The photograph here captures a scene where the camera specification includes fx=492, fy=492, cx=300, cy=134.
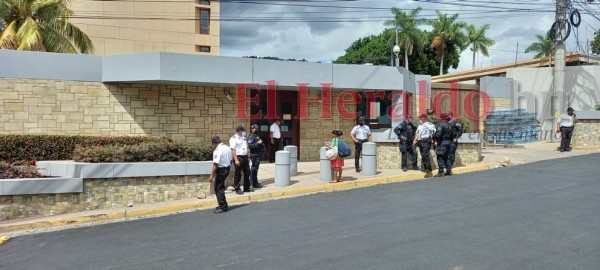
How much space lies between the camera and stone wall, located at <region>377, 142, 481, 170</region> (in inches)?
599

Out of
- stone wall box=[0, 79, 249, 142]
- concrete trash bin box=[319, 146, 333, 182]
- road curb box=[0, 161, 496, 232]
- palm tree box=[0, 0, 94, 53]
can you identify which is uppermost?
palm tree box=[0, 0, 94, 53]

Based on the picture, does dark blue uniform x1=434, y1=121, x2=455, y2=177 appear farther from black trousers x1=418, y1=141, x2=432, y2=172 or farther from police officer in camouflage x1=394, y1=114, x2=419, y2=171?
police officer in camouflage x1=394, y1=114, x2=419, y2=171

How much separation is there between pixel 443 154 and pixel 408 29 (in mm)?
43451

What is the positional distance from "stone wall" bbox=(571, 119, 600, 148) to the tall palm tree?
34.8 meters

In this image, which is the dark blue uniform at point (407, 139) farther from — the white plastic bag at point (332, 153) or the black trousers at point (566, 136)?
the black trousers at point (566, 136)

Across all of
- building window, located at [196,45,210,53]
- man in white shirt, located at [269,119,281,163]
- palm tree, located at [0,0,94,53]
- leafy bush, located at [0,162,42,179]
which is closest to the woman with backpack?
man in white shirt, located at [269,119,281,163]

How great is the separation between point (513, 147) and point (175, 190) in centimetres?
1598

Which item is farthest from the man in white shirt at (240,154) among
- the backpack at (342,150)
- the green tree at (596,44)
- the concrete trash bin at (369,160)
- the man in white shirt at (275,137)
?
the green tree at (596,44)

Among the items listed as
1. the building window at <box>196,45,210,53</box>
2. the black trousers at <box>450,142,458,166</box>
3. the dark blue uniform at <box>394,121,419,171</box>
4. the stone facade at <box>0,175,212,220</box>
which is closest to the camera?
the stone facade at <box>0,175,212,220</box>

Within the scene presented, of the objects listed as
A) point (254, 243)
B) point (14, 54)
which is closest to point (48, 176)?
point (14, 54)

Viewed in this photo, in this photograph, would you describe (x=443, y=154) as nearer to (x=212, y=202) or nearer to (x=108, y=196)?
(x=212, y=202)

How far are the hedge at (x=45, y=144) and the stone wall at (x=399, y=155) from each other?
652cm

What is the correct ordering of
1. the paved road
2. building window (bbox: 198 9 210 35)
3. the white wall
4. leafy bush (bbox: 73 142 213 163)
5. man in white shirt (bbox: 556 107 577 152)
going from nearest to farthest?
the paved road, leafy bush (bbox: 73 142 213 163), man in white shirt (bbox: 556 107 577 152), the white wall, building window (bbox: 198 9 210 35)

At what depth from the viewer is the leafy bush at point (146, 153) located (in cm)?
1139
